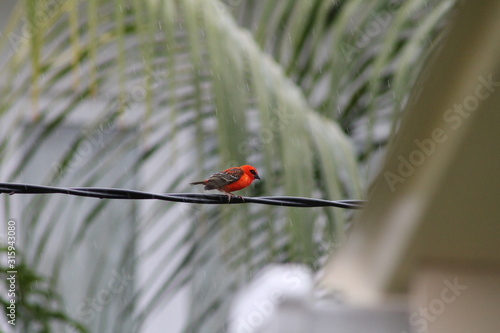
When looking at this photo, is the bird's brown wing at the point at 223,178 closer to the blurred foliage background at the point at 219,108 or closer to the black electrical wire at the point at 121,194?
the blurred foliage background at the point at 219,108

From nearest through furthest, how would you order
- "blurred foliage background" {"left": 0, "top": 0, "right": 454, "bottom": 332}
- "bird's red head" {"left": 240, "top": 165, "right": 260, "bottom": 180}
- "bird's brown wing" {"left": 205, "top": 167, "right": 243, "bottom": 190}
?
"bird's brown wing" {"left": 205, "top": 167, "right": 243, "bottom": 190} < "bird's red head" {"left": 240, "top": 165, "right": 260, "bottom": 180} < "blurred foliage background" {"left": 0, "top": 0, "right": 454, "bottom": 332}

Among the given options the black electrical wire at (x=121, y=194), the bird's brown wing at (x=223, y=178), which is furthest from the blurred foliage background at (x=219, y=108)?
the black electrical wire at (x=121, y=194)

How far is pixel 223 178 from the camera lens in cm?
313

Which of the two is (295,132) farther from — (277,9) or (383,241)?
(383,241)

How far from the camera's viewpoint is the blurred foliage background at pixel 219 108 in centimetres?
341

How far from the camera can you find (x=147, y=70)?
10.9ft

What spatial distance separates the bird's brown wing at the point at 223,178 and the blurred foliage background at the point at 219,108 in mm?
39

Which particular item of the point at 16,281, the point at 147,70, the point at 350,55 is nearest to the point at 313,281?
the point at 147,70

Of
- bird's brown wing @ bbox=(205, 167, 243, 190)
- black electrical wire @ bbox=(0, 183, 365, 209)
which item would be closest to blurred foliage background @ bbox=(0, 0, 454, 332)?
bird's brown wing @ bbox=(205, 167, 243, 190)

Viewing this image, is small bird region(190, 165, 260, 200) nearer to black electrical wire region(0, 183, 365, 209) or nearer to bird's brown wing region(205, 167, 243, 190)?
bird's brown wing region(205, 167, 243, 190)

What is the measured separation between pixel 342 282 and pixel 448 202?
0.50 ft

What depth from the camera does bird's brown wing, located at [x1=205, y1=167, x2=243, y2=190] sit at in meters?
3.11

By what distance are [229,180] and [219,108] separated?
281mm

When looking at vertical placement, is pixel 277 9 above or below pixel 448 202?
above
